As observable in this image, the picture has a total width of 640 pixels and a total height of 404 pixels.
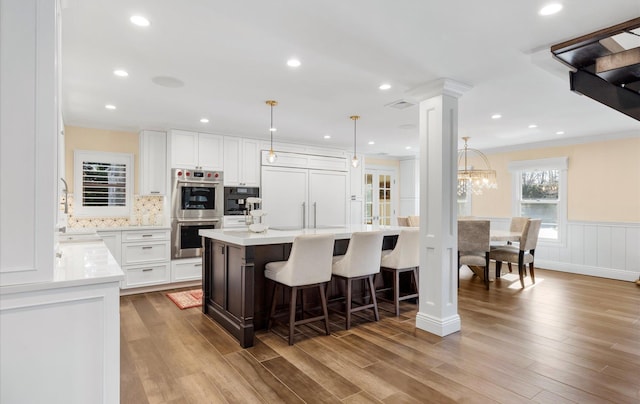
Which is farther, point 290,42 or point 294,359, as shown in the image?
point 294,359

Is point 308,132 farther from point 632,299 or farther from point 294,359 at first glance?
point 632,299

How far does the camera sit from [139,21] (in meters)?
2.23

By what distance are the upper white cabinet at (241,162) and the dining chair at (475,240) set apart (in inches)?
134

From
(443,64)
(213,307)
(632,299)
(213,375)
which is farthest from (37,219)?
(632,299)

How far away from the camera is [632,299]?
14.9 ft

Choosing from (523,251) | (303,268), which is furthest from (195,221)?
(523,251)

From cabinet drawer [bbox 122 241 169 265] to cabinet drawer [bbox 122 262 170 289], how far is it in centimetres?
9

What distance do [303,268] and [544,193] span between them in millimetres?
5848

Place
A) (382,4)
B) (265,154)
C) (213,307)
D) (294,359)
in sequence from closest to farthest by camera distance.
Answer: (382,4) < (294,359) < (213,307) < (265,154)

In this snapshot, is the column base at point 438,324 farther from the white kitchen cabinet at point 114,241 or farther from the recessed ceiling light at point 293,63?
the white kitchen cabinet at point 114,241

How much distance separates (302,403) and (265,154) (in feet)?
14.7

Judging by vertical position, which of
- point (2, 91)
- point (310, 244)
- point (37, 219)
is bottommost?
point (310, 244)

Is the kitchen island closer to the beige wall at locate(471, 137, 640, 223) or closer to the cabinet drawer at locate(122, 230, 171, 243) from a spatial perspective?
the cabinet drawer at locate(122, 230, 171, 243)

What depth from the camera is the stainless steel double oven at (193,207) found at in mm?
5176
